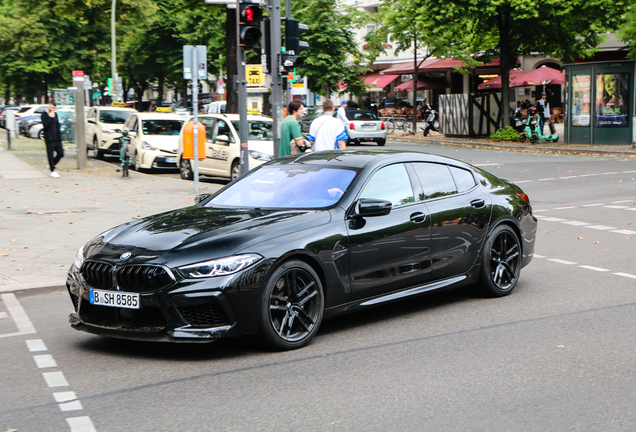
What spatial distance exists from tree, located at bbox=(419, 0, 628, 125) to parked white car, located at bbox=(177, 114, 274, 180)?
1435 centimetres

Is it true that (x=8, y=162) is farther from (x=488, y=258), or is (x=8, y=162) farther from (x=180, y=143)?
(x=488, y=258)

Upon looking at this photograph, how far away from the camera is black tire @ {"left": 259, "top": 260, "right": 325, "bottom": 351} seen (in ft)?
17.9

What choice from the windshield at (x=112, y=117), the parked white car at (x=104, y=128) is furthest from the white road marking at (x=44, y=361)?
the windshield at (x=112, y=117)

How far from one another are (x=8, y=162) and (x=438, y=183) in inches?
801

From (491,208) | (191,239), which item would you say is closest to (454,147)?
(491,208)

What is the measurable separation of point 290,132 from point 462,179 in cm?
660

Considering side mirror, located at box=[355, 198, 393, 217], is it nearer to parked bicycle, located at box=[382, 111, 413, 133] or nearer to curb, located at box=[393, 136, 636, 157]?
curb, located at box=[393, 136, 636, 157]

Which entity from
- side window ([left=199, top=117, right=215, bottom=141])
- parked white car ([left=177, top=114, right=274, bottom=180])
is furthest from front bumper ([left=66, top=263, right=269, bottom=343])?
side window ([left=199, top=117, right=215, bottom=141])

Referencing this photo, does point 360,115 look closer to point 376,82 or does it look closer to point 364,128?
point 364,128

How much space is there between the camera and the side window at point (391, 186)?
646 cm

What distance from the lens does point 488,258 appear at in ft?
24.1

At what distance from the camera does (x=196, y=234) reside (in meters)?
5.61

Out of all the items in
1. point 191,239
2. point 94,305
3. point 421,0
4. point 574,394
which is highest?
point 421,0

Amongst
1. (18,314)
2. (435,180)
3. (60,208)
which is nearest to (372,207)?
(435,180)
